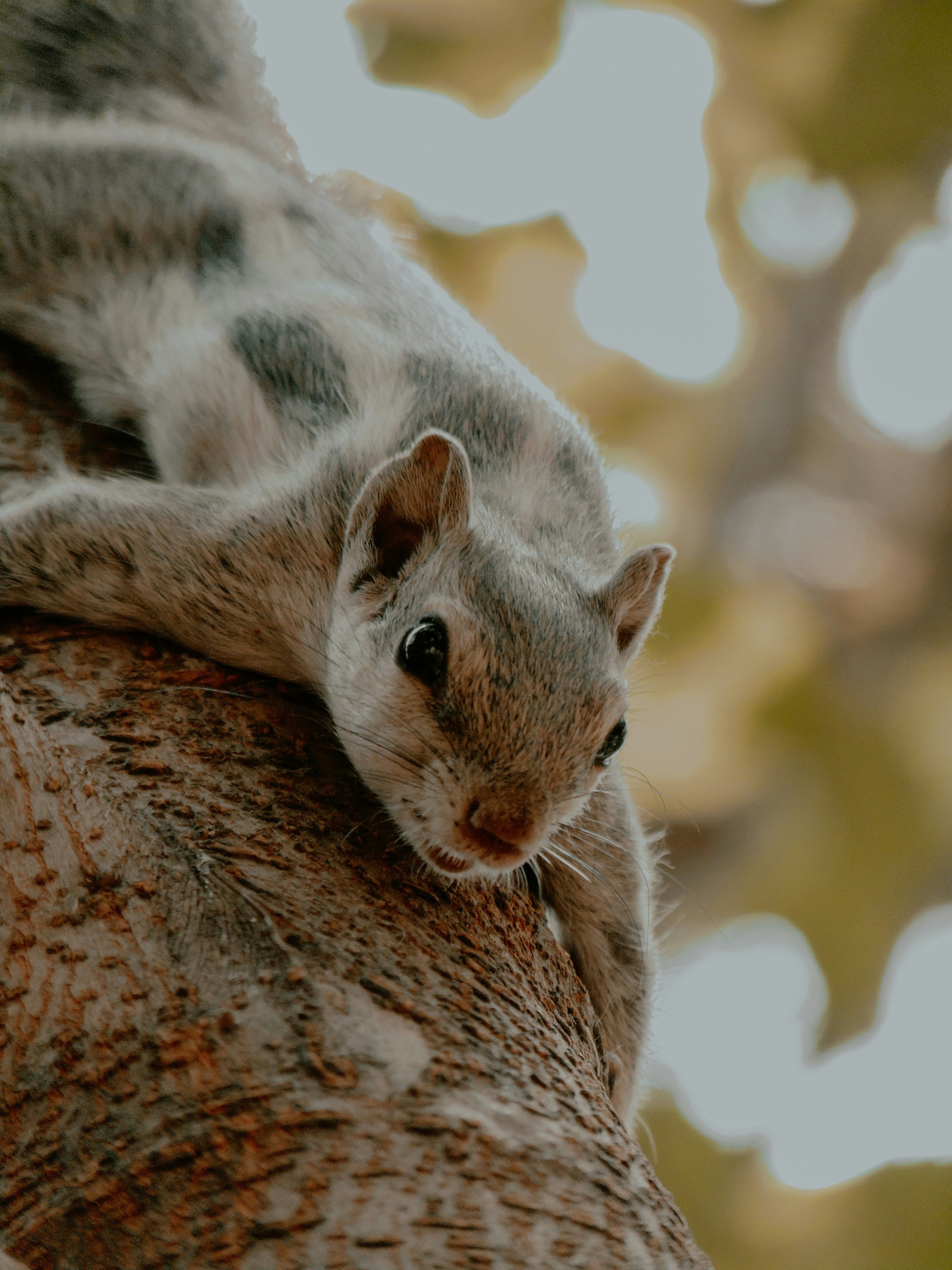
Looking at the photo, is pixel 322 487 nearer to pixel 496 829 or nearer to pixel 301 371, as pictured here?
pixel 301 371

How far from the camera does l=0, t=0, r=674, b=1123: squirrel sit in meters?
2.68

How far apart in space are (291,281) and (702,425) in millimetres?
3148

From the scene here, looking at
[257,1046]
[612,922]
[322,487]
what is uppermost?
[322,487]

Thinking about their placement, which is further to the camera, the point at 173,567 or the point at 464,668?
the point at 173,567

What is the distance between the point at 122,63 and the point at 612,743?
3.24 m

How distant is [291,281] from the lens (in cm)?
374

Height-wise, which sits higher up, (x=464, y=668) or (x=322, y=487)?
(x=322, y=487)

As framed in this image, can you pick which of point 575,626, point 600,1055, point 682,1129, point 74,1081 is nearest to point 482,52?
point 575,626

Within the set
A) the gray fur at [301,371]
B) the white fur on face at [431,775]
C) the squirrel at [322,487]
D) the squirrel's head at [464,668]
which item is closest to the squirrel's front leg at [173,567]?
the squirrel at [322,487]

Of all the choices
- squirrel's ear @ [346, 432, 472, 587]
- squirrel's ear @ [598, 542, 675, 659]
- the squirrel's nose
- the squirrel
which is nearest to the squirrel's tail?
the squirrel

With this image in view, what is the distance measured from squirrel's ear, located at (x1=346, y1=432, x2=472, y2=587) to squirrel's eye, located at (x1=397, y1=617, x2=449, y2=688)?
302 mm

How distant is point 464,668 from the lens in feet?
8.67

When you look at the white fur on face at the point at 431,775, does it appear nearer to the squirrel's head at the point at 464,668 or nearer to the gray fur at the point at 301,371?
the squirrel's head at the point at 464,668

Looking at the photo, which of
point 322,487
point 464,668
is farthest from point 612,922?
point 322,487
